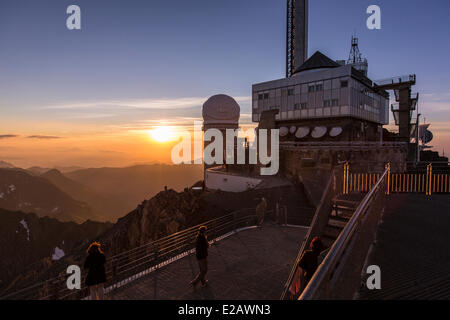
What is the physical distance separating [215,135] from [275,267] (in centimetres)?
3367

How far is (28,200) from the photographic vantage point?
157125 mm

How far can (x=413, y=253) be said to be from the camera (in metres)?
5.73

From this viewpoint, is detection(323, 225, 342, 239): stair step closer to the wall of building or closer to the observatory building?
the observatory building

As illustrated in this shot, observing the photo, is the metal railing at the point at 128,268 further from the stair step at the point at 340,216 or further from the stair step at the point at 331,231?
the stair step at the point at 340,216

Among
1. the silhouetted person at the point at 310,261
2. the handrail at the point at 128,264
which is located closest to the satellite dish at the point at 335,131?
the handrail at the point at 128,264

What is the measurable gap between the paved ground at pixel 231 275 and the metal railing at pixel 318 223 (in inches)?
29.2

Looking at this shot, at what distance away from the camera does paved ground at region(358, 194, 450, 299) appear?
14.1 ft

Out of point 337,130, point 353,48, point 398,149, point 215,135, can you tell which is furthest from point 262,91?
point 353,48

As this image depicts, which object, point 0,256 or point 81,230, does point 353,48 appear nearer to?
point 81,230

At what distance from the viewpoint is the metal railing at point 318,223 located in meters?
5.76

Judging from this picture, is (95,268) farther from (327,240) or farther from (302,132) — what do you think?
(302,132)

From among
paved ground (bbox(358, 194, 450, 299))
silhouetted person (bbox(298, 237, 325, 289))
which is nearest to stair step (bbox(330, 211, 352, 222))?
paved ground (bbox(358, 194, 450, 299))

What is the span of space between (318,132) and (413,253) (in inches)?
1233
